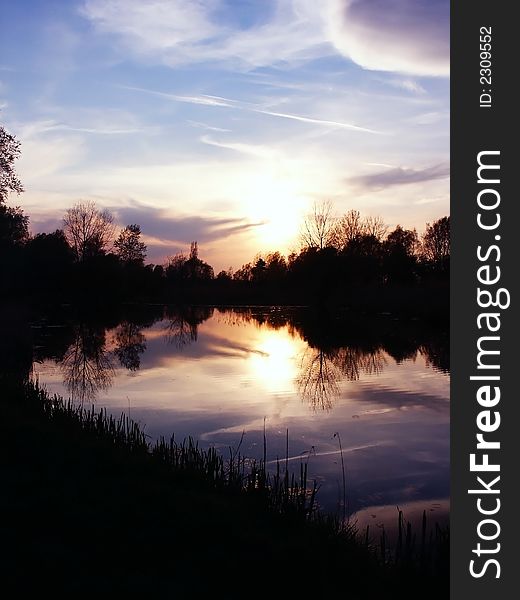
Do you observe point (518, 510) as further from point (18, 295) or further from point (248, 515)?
point (18, 295)

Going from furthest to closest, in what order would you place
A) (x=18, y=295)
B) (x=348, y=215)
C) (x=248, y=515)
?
(x=348, y=215)
(x=18, y=295)
(x=248, y=515)

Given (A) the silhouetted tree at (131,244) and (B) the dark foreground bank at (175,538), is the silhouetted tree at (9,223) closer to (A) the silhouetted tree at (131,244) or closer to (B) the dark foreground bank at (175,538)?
(B) the dark foreground bank at (175,538)

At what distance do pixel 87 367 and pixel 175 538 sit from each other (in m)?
17.0

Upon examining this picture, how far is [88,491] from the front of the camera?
271 inches

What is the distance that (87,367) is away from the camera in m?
22.0

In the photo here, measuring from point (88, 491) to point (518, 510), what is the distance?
4448 millimetres

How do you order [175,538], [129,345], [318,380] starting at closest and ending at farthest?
[175,538] < [318,380] < [129,345]

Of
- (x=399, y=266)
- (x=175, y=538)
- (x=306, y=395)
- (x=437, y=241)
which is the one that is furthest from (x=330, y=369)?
(x=437, y=241)

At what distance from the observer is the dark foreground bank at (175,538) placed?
16.4 ft

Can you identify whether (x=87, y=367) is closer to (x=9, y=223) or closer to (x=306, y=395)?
(x=306, y=395)

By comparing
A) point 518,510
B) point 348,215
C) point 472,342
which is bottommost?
point 518,510

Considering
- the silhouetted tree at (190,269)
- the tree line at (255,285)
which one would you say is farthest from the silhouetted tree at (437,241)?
the silhouetted tree at (190,269)

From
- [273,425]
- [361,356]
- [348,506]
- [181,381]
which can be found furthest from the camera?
[361,356]

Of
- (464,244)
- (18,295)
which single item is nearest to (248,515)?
(464,244)
